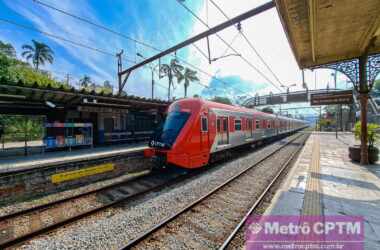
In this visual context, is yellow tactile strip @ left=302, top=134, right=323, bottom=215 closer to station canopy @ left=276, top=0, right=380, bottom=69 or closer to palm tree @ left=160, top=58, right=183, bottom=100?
station canopy @ left=276, top=0, right=380, bottom=69

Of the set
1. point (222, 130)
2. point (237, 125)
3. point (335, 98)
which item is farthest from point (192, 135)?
point (335, 98)

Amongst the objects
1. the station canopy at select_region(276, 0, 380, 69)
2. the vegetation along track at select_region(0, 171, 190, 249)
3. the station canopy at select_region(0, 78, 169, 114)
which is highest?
the station canopy at select_region(276, 0, 380, 69)

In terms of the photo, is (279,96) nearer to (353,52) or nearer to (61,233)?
(353,52)

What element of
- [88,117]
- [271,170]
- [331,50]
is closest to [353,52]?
[331,50]

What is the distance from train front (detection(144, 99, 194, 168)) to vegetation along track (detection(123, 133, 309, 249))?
1956 mm

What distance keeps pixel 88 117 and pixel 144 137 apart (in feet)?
15.3

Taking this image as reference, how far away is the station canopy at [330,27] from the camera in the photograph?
552cm

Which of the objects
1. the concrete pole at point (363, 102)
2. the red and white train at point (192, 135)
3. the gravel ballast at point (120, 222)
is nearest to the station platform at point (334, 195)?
the concrete pole at point (363, 102)

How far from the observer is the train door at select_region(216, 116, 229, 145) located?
9836mm

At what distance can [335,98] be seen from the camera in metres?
18.2

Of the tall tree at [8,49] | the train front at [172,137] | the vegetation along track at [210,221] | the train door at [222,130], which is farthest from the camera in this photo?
the tall tree at [8,49]

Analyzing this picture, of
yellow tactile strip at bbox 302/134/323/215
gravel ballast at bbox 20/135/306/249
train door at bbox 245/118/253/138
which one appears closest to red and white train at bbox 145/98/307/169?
gravel ballast at bbox 20/135/306/249

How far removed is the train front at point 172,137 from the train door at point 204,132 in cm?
70

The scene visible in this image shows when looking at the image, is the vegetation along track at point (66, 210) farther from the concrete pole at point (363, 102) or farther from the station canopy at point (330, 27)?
the concrete pole at point (363, 102)
